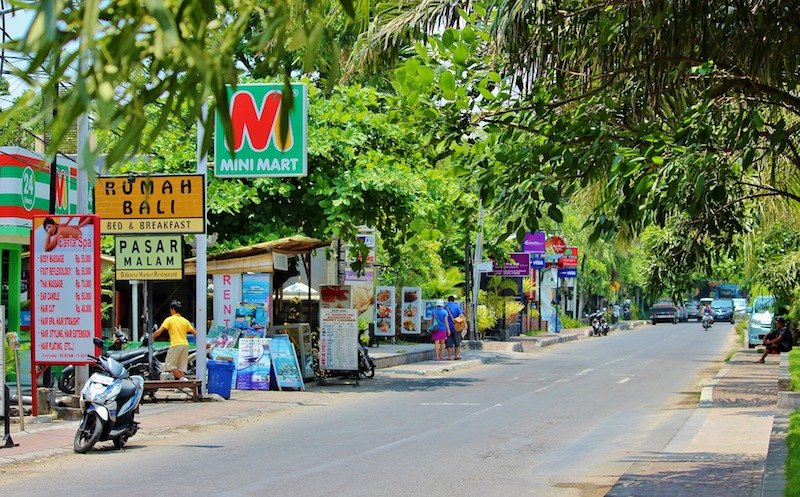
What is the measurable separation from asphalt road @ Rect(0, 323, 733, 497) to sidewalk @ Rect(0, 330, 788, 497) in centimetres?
34

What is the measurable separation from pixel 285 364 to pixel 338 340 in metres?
2.06

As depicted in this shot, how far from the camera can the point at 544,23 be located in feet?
33.8

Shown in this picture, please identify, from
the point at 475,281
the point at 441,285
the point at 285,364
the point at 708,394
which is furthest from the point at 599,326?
the point at 285,364

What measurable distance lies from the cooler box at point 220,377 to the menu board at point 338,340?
4.43 meters

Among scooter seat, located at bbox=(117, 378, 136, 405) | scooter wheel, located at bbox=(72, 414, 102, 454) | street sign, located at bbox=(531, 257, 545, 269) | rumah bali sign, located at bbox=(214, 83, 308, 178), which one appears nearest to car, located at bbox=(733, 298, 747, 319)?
street sign, located at bbox=(531, 257, 545, 269)

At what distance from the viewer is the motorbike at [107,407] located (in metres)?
13.5

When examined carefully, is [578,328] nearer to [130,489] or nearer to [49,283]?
[49,283]

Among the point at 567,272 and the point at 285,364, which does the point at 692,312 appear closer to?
the point at 567,272

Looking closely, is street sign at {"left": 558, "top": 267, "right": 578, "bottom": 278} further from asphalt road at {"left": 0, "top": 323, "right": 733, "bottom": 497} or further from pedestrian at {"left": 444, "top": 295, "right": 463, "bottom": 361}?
asphalt road at {"left": 0, "top": 323, "right": 733, "bottom": 497}

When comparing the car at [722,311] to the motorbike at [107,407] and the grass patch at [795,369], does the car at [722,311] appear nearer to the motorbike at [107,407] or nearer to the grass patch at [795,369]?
the grass patch at [795,369]

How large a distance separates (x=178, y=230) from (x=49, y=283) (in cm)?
286

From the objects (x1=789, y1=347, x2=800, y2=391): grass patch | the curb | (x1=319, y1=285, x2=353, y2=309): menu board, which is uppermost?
(x1=319, y1=285, x2=353, y2=309): menu board

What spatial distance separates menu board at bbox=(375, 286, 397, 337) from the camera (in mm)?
39731

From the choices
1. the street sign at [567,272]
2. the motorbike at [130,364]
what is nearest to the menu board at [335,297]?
the motorbike at [130,364]
